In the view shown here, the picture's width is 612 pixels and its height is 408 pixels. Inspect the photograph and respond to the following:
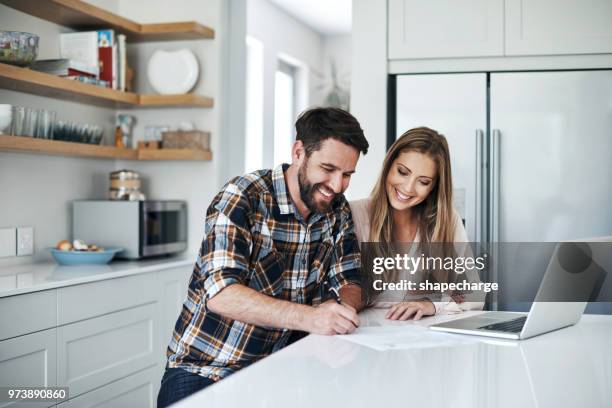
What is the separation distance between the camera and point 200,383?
1.75 metres

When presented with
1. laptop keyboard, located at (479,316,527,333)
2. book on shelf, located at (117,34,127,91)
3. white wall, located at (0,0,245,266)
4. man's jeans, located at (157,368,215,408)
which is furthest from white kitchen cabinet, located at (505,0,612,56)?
man's jeans, located at (157,368,215,408)

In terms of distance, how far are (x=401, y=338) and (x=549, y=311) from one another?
36 centimetres

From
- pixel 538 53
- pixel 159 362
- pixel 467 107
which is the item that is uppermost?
pixel 538 53

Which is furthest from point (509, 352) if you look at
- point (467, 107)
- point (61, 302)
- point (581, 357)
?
point (467, 107)

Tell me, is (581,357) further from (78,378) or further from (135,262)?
(135,262)

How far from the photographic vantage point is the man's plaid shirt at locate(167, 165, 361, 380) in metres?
1.74

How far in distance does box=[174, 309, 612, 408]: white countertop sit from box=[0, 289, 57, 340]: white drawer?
4.08 ft

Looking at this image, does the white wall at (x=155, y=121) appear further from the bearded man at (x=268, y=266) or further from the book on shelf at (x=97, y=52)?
the bearded man at (x=268, y=266)

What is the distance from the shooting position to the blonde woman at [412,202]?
2207 millimetres

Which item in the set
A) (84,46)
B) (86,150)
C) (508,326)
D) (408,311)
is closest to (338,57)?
(84,46)

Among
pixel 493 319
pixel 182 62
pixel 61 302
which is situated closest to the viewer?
pixel 493 319

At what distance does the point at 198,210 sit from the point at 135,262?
560 mm

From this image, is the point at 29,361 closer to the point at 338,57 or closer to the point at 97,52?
the point at 97,52

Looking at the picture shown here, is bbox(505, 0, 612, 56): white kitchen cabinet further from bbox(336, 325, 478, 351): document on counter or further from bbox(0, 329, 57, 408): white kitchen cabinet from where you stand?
bbox(0, 329, 57, 408): white kitchen cabinet
